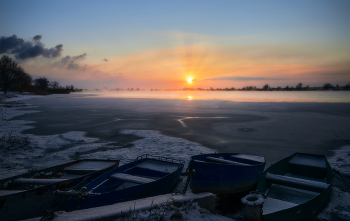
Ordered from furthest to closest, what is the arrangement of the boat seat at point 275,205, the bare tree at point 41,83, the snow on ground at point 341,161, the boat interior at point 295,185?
the bare tree at point 41,83 → the snow on ground at point 341,161 → the boat interior at point 295,185 → the boat seat at point 275,205

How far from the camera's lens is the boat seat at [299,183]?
620 centimetres

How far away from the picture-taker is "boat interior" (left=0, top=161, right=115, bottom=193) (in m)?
6.05

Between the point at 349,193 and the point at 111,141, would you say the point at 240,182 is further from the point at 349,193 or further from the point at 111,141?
the point at 111,141

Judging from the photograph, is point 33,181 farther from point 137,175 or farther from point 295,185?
point 295,185

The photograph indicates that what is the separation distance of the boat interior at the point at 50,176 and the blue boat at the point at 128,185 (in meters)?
1.16

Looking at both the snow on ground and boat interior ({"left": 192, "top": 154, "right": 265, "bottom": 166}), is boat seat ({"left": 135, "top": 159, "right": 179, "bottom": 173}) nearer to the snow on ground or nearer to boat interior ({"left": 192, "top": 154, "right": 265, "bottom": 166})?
boat interior ({"left": 192, "top": 154, "right": 265, "bottom": 166})

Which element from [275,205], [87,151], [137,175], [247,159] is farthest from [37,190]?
[247,159]

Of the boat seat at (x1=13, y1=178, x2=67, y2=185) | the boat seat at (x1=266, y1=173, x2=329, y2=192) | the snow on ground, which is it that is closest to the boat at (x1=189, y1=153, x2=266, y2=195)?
the boat seat at (x1=266, y1=173, x2=329, y2=192)

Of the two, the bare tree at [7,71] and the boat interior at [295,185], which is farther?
the bare tree at [7,71]

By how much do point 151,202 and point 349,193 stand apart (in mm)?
6744

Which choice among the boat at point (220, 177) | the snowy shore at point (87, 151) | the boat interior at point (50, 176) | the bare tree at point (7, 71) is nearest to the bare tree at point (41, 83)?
the bare tree at point (7, 71)

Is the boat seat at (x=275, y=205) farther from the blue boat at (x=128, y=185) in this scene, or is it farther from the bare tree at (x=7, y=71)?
the bare tree at (x=7, y=71)

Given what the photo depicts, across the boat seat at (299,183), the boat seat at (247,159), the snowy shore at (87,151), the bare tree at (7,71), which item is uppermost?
the bare tree at (7,71)

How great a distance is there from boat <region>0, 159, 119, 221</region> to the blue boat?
0.59m
